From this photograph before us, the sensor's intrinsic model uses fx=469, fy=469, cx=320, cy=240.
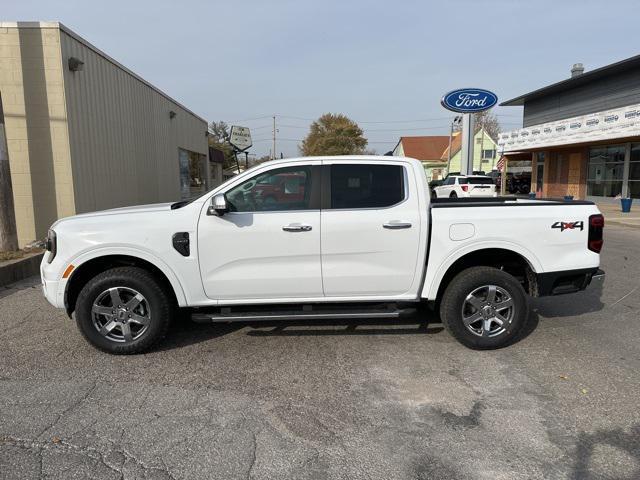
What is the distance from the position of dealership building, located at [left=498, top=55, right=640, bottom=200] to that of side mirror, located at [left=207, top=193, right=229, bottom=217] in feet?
67.9

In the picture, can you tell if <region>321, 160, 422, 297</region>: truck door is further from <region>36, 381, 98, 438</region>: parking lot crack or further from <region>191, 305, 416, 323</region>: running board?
<region>36, 381, 98, 438</region>: parking lot crack

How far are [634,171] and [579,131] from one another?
3153 mm

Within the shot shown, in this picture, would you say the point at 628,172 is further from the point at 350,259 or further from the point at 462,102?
the point at 350,259

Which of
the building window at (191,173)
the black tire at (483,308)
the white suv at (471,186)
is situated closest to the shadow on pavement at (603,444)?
the black tire at (483,308)

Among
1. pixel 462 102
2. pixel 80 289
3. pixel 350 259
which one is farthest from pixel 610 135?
pixel 80 289

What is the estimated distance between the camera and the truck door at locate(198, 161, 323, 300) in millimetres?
4266

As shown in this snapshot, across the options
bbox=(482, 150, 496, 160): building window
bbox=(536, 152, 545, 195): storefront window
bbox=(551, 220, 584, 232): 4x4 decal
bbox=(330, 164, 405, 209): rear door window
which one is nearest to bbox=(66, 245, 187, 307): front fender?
bbox=(330, 164, 405, 209): rear door window

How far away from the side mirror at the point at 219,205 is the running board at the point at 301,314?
94 cm

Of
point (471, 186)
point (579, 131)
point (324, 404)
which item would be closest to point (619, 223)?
point (471, 186)

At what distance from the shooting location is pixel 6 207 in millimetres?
8344

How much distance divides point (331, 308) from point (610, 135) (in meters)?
21.5

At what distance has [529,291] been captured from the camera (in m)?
4.74

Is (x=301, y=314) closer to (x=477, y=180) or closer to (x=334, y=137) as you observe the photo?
(x=477, y=180)

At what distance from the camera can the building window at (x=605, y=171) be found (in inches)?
907
